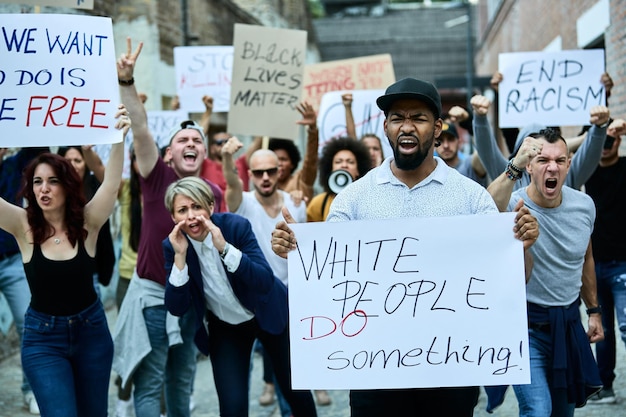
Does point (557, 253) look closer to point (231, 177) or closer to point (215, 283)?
point (215, 283)

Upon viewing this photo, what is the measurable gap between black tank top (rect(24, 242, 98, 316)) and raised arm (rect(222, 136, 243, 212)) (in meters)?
1.38

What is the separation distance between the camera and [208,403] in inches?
245

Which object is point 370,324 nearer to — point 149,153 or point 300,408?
point 300,408

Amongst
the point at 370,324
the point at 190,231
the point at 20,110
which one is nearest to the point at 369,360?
the point at 370,324

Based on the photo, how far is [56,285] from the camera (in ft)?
13.2

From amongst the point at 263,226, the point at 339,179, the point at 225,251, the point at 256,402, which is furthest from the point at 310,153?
the point at 225,251

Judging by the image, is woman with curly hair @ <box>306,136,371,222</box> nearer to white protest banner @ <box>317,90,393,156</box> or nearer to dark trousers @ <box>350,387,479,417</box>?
white protest banner @ <box>317,90,393,156</box>

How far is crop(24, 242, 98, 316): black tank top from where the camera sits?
4.02 m

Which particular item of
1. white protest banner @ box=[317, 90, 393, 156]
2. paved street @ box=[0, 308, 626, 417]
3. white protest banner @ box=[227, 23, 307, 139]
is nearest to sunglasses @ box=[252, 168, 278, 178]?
white protest banner @ box=[227, 23, 307, 139]

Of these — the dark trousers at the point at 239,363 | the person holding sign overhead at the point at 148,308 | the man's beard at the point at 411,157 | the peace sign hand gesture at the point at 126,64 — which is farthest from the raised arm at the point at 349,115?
the man's beard at the point at 411,157

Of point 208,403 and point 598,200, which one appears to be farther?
point 208,403

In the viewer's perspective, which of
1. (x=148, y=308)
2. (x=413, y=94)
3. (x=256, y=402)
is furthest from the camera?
(x=256, y=402)

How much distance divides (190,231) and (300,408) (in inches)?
44.5

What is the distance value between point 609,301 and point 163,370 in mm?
2958
